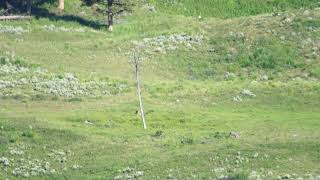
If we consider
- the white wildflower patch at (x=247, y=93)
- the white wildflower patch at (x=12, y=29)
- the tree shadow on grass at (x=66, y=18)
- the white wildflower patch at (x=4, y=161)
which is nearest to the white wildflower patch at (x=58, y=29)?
the white wildflower patch at (x=12, y=29)

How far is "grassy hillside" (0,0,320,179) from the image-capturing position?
143 ft

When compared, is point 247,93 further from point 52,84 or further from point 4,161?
point 4,161

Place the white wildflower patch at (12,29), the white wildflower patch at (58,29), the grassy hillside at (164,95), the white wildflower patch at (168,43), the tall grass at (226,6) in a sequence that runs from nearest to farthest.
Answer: the grassy hillside at (164,95) < the white wildflower patch at (168,43) < the white wildflower patch at (12,29) < the white wildflower patch at (58,29) < the tall grass at (226,6)

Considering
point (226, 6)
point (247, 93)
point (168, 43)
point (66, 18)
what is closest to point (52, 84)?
point (247, 93)

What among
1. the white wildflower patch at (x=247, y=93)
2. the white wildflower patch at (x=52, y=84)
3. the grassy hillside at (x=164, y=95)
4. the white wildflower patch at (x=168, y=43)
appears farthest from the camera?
the white wildflower patch at (x=168, y=43)

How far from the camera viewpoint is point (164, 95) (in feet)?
203

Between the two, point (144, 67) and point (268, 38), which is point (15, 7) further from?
point (268, 38)

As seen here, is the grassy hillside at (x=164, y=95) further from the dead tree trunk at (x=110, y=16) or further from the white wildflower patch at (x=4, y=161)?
the dead tree trunk at (x=110, y=16)

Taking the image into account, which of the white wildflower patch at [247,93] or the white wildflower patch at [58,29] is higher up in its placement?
the white wildflower patch at [58,29]

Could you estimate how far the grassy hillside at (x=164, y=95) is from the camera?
1721 inches

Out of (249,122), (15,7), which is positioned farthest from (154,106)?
(15,7)

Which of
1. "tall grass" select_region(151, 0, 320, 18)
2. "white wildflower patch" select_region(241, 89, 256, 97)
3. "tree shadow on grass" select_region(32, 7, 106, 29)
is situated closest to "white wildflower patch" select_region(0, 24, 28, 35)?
"tree shadow on grass" select_region(32, 7, 106, 29)

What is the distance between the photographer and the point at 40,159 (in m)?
45.3

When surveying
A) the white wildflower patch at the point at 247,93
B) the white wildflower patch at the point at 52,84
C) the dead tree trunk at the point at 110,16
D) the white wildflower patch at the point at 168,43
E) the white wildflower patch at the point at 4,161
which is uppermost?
the dead tree trunk at the point at 110,16
